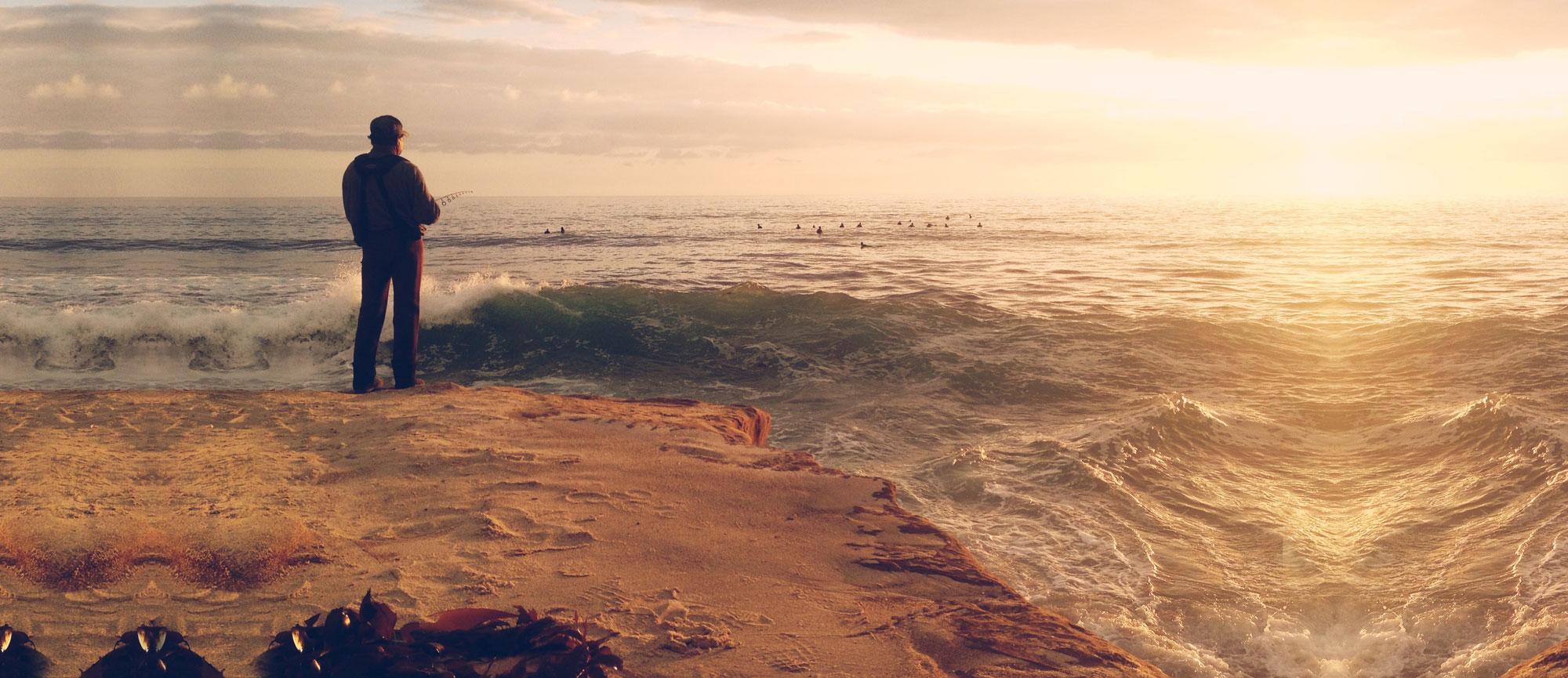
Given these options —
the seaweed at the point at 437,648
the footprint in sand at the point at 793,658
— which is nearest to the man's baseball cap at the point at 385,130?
the seaweed at the point at 437,648

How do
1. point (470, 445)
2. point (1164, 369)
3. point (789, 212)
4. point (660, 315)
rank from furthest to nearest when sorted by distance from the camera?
point (789, 212) → point (660, 315) → point (1164, 369) → point (470, 445)

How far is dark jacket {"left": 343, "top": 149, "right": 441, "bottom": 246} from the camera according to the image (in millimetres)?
7207

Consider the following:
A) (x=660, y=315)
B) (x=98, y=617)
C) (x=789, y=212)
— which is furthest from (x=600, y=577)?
(x=789, y=212)

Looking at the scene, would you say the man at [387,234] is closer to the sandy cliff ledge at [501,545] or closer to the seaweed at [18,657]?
the sandy cliff ledge at [501,545]

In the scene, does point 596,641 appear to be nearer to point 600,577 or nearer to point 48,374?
point 600,577

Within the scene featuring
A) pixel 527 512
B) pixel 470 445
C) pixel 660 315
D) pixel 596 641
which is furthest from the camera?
pixel 660 315

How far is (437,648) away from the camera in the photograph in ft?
10.6

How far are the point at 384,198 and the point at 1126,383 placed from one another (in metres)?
8.16

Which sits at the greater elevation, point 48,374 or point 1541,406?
point 1541,406

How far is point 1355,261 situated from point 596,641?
85.3 ft

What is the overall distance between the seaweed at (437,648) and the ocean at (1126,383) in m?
2.78

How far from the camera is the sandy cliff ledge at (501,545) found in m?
3.52

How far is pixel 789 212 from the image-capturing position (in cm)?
6309

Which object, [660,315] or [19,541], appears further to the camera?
[660,315]
